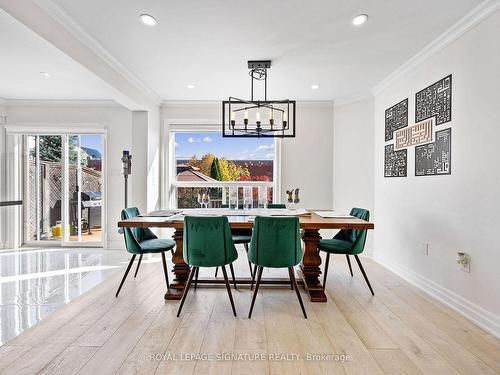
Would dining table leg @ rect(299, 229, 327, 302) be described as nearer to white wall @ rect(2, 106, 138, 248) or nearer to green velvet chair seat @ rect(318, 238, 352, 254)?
green velvet chair seat @ rect(318, 238, 352, 254)

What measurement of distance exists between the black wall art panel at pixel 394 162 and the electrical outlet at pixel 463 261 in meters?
1.22

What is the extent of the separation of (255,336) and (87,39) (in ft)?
10.1

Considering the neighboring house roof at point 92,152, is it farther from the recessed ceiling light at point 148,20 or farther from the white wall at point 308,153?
the recessed ceiling light at point 148,20

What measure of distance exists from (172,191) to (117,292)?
93.7 inches

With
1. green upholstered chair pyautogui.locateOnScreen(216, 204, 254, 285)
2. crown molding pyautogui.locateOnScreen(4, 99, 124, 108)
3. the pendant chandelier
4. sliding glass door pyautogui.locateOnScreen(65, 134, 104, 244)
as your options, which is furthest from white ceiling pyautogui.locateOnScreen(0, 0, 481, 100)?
green upholstered chair pyautogui.locateOnScreen(216, 204, 254, 285)

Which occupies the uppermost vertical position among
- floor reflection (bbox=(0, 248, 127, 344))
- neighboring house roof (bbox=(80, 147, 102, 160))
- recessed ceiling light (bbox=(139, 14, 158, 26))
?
recessed ceiling light (bbox=(139, 14, 158, 26))

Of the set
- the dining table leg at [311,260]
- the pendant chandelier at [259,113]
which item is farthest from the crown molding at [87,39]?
the dining table leg at [311,260]

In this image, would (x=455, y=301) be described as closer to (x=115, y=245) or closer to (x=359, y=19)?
(x=359, y=19)

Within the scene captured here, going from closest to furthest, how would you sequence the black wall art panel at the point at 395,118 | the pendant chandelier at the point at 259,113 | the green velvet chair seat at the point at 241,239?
the pendant chandelier at the point at 259,113 → the green velvet chair seat at the point at 241,239 → the black wall art panel at the point at 395,118

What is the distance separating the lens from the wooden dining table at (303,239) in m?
2.62

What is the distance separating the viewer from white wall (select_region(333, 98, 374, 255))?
4379mm

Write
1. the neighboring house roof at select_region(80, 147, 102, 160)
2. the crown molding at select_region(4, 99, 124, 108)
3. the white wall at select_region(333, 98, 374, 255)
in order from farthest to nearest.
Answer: the neighboring house roof at select_region(80, 147, 102, 160), the crown molding at select_region(4, 99, 124, 108), the white wall at select_region(333, 98, 374, 255)

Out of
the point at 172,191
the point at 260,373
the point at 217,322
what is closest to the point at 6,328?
the point at 217,322

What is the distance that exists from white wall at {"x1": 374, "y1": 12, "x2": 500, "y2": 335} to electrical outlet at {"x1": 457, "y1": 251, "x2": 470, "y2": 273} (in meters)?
0.04
